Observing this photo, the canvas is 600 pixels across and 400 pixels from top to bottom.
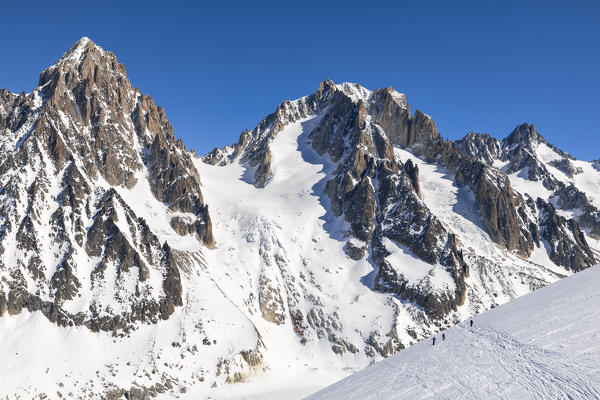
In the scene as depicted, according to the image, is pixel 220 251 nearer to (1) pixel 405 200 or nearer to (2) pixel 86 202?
(2) pixel 86 202

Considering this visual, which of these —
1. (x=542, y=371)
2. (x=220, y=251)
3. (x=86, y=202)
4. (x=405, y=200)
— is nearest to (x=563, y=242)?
(x=405, y=200)

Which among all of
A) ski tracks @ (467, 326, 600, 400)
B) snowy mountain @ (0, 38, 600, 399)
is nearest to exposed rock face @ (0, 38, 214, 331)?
snowy mountain @ (0, 38, 600, 399)

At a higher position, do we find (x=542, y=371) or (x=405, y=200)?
(x=405, y=200)

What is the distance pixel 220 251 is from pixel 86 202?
115ft

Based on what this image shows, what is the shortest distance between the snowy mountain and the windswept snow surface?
50211 millimetres

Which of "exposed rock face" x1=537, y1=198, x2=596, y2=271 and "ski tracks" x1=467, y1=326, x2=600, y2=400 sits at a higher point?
"exposed rock face" x1=537, y1=198, x2=596, y2=271

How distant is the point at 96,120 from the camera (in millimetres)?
114062

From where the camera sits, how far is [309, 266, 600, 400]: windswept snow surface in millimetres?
21203

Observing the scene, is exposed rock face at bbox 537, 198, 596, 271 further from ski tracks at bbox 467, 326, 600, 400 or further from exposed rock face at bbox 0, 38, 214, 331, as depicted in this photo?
ski tracks at bbox 467, 326, 600, 400

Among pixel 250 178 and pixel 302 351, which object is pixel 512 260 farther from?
pixel 250 178

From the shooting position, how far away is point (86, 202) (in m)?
91.4

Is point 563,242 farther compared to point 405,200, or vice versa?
point 563,242

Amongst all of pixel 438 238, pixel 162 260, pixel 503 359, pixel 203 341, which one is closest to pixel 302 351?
pixel 203 341

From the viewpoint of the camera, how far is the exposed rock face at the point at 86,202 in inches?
3044
